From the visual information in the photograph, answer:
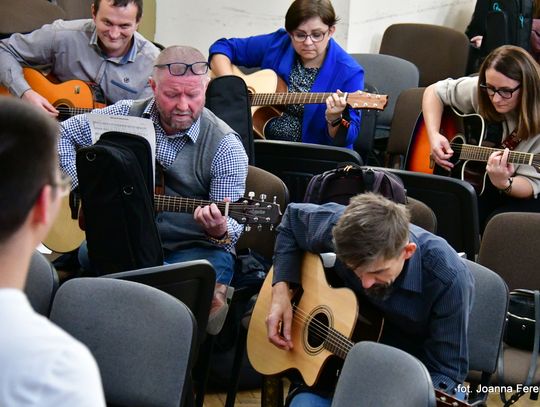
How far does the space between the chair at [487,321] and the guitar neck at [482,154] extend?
3.87 ft

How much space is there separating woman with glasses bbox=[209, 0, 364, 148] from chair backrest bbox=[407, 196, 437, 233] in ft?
3.63

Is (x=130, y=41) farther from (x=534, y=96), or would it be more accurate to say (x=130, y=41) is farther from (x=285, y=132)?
(x=534, y=96)

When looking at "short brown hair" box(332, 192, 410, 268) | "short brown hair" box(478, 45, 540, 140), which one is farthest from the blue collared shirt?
"short brown hair" box(478, 45, 540, 140)

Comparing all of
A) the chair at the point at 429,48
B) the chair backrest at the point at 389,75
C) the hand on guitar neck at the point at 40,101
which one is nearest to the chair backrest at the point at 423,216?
the hand on guitar neck at the point at 40,101

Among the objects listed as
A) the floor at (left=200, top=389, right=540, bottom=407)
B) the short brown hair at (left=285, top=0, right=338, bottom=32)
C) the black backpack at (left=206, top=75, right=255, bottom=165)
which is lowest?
the floor at (left=200, top=389, right=540, bottom=407)

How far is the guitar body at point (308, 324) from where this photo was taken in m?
2.73

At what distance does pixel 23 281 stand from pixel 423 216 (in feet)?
7.28

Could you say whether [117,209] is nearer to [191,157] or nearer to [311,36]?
[191,157]

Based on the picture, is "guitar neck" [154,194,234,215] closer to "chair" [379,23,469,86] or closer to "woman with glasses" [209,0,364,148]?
"woman with glasses" [209,0,364,148]

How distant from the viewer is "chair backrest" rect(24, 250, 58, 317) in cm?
273

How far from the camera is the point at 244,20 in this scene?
20.1ft

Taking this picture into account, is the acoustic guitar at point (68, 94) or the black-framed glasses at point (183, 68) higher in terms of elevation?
the black-framed glasses at point (183, 68)

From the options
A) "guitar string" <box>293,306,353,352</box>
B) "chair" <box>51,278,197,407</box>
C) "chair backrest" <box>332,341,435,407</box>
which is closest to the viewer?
"chair backrest" <box>332,341,435,407</box>

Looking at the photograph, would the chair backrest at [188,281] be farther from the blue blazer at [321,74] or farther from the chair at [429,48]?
the chair at [429,48]
